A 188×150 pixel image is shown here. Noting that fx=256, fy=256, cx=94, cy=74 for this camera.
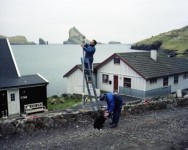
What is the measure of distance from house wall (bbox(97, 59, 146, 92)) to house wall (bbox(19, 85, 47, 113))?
12.1 m

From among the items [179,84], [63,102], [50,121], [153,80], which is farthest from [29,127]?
[179,84]

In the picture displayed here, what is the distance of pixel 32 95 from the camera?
2397 centimetres

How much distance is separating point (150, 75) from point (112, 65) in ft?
18.3

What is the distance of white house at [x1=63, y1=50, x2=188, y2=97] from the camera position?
31359 mm

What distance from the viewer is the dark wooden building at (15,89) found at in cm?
2255

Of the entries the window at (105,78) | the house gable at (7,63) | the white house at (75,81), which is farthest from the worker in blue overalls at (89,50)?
the window at (105,78)

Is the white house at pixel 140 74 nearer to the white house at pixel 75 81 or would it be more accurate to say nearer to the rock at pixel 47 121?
the white house at pixel 75 81

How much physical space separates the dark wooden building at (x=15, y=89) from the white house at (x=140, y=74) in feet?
38.4

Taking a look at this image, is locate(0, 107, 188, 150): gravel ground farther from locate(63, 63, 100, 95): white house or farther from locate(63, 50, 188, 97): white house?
locate(63, 63, 100, 95): white house

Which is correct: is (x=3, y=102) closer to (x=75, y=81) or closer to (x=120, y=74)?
(x=75, y=81)

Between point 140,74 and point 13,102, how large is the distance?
15100 mm

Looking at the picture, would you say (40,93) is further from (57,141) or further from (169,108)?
(57,141)

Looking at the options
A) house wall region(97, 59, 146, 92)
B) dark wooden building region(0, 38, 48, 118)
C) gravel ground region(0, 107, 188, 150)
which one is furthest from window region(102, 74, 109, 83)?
gravel ground region(0, 107, 188, 150)

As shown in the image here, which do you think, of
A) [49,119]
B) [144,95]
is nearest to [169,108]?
[49,119]
